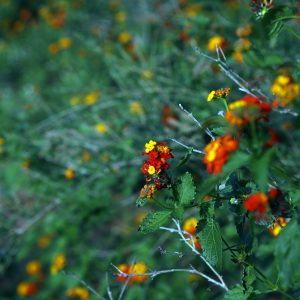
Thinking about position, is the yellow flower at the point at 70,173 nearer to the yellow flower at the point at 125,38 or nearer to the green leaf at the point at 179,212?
the green leaf at the point at 179,212

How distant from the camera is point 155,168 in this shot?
1.27 meters

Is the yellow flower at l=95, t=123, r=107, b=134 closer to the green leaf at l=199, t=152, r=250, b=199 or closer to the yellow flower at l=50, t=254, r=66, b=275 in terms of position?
the yellow flower at l=50, t=254, r=66, b=275

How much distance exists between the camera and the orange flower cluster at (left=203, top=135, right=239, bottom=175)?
100cm

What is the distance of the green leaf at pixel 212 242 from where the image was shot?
1234 millimetres

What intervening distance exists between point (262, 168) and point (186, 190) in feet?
1.18

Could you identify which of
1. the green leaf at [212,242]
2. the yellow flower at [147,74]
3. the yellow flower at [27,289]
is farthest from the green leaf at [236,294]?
the yellow flower at [27,289]

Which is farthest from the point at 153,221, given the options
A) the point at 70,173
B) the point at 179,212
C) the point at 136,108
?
the point at 136,108

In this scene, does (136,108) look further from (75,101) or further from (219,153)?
(219,153)

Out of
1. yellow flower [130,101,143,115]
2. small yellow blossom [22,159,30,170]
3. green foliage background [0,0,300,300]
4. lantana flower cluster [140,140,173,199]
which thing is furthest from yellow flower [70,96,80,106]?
lantana flower cluster [140,140,173,199]

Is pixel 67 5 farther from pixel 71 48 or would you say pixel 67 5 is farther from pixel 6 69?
pixel 6 69

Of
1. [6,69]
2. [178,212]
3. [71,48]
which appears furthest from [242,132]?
[6,69]

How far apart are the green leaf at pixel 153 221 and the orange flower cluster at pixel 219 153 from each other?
0.92 ft

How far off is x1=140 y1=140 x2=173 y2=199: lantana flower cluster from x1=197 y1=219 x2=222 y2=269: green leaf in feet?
0.59

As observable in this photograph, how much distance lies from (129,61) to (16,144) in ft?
3.44
